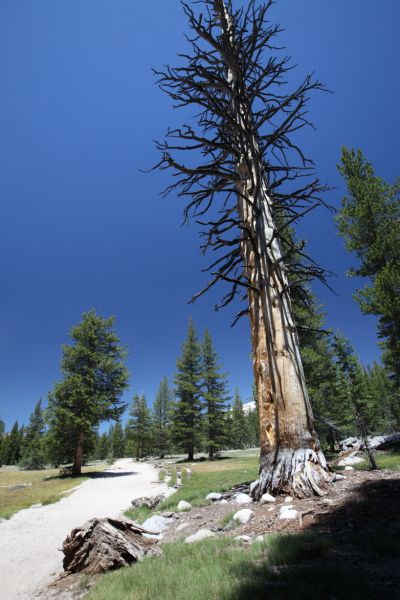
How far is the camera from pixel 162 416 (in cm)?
5269

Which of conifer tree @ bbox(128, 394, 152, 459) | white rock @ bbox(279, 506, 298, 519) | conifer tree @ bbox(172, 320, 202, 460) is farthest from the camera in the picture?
conifer tree @ bbox(128, 394, 152, 459)

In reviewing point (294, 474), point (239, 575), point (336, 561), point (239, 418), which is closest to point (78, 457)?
point (294, 474)

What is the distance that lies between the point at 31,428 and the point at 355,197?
248ft

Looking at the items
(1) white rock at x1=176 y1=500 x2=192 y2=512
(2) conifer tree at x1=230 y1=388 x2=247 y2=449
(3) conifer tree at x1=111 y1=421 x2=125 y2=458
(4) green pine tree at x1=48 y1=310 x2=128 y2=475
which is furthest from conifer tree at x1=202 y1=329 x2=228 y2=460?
(3) conifer tree at x1=111 y1=421 x2=125 y2=458

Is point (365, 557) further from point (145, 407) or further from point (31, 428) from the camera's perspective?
point (31, 428)

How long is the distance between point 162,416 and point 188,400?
1990 centimetres

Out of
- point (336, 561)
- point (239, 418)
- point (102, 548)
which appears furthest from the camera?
point (239, 418)

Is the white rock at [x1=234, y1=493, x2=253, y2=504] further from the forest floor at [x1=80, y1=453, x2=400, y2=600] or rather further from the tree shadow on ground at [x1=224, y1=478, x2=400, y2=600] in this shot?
the tree shadow on ground at [x1=224, y1=478, x2=400, y2=600]

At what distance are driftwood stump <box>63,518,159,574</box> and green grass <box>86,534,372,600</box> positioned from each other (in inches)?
21.5

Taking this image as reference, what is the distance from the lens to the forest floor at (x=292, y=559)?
2.29m

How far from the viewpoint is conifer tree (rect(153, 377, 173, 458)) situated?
1980 inches

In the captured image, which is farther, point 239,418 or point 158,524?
point 239,418

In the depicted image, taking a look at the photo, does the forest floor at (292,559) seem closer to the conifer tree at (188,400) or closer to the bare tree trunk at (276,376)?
the bare tree trunk at (276,376)

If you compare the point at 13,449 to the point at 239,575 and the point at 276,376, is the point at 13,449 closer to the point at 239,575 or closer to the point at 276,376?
the point at 276,376
